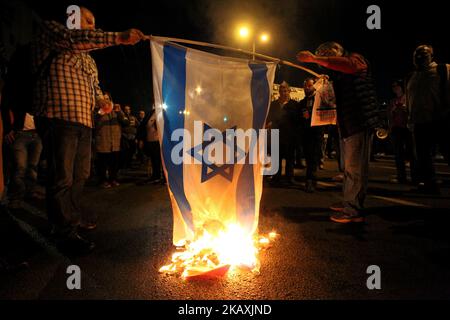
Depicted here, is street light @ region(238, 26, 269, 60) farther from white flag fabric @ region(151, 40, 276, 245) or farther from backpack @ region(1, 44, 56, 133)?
backpack @ region(1, 44, 56, 133)

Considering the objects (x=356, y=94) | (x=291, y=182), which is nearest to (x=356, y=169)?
(x=356, y=94)

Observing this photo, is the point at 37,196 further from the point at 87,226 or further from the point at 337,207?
the point at 337,207

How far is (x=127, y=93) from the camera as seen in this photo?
26.0 meters

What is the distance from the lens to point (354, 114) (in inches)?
143

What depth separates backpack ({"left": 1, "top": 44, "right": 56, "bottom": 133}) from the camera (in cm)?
263

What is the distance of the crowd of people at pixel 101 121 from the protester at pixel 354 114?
1 cm

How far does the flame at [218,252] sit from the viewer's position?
2299 mm

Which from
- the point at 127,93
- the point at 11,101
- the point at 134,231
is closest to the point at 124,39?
the point at 11,101

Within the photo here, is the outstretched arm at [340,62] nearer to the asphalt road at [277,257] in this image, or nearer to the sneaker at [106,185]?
the asphalt road at [277,257]

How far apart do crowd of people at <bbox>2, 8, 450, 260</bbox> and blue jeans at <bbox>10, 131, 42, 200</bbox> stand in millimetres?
14

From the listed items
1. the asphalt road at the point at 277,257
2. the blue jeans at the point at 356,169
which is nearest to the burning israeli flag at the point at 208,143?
the asphalt road at the point at 277,257

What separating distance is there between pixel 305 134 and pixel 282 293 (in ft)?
14.0

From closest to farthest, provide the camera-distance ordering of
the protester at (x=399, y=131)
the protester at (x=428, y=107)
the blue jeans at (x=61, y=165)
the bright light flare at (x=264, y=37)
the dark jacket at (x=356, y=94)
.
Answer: the blue jeans at (x=61, y=165) → the dark jacket at (x=356, y=94) → the protester at (x=428, y=107) → the protester at (x=399, y=131) → the bright light flare at (x=264, y=37)

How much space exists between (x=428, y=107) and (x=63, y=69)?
5.31 meters
